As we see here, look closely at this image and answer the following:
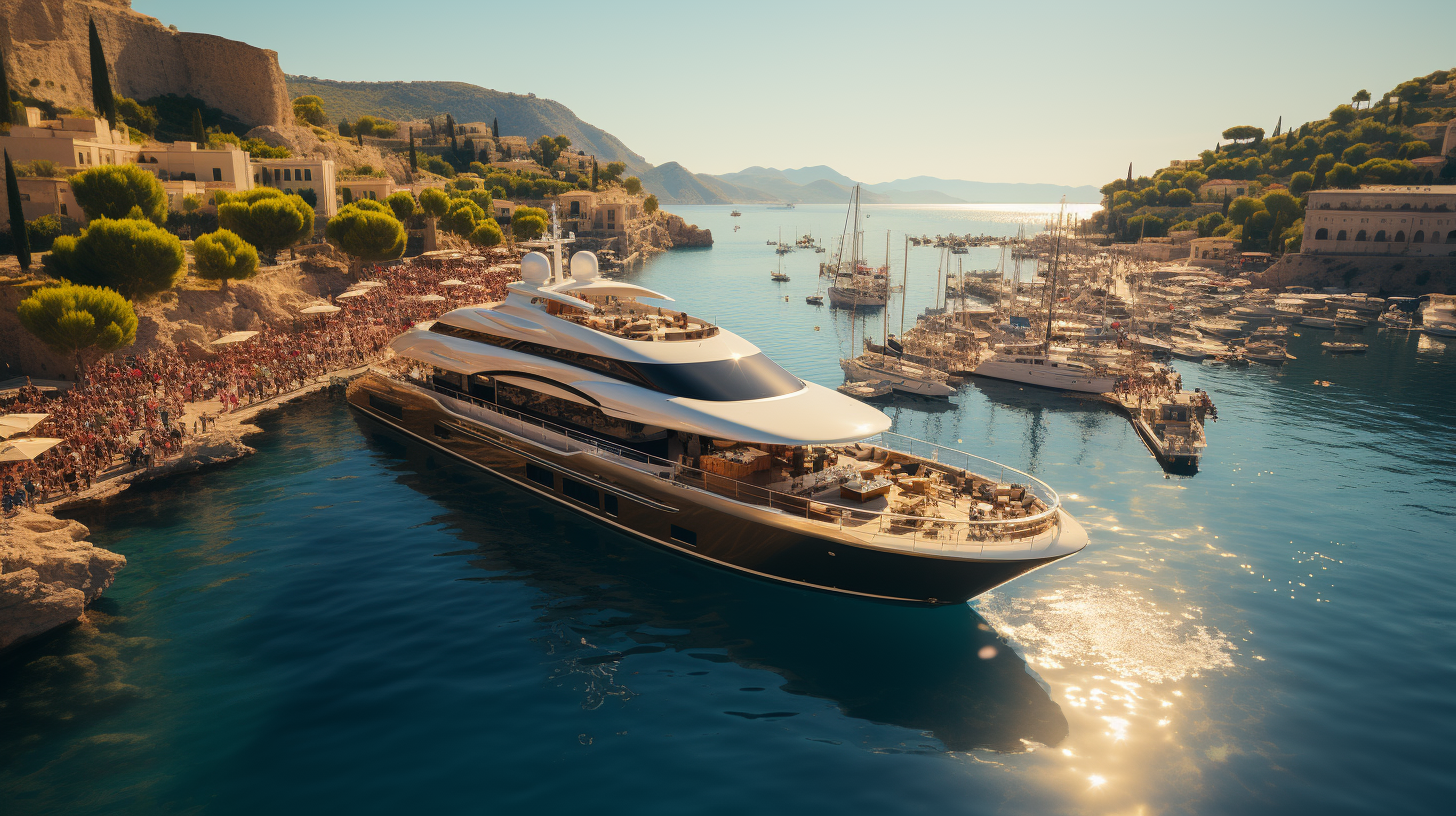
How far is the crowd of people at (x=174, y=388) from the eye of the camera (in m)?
22.6

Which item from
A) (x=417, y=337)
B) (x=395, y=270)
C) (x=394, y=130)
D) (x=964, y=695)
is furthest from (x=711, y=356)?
(x=394, y=130)

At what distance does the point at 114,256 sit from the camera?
32781mm

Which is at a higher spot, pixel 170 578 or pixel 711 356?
pixel 711 356

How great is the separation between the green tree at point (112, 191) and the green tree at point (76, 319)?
14789 mm

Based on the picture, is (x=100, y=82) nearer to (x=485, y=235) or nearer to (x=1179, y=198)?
(x=485, y=235)

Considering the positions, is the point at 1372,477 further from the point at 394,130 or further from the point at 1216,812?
the point at 394,130

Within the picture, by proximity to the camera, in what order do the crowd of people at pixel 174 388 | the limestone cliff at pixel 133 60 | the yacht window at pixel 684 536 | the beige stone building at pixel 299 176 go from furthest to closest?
the limestone cliff at pixel 133 60
the beige stone building at pixel 299 176
the crowd of people at pixel 174 388
the yacht window at pixel 684 536

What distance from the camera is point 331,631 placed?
1581 centimetres

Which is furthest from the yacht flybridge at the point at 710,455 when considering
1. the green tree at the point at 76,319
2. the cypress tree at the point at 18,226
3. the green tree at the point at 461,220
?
the green tree at the point at 461,220

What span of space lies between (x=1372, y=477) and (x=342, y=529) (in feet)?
127

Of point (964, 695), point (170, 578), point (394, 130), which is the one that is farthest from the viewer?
point (394, 130)

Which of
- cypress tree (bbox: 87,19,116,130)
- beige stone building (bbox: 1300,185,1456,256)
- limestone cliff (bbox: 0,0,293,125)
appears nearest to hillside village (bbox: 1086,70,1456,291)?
beige stone building (bbox: 1300,185,1456,256)

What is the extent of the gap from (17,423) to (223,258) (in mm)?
19983

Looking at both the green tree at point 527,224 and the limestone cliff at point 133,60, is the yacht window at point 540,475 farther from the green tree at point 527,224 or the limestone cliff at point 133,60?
the limestone cliff at point 133,60
